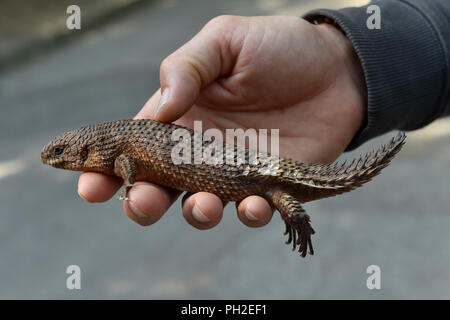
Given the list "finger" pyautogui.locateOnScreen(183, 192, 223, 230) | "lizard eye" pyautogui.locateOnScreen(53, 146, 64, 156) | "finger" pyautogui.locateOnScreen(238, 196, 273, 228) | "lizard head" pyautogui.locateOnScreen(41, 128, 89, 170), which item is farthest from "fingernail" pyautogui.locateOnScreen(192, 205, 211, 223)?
"lizard eye" pyautogui.locateOnScreen(53, 146, 64, 156)

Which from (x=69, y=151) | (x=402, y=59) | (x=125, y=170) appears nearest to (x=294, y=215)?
(x=125, y=170)

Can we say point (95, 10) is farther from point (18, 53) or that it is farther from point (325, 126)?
point (325, 126)

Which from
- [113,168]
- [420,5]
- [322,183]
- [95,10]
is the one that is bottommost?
[322,183]

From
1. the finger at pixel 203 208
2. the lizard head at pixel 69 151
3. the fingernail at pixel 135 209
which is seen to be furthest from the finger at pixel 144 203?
the lizard head at pixel 69 151

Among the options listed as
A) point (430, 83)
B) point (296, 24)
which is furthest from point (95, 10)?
point (430, 83)

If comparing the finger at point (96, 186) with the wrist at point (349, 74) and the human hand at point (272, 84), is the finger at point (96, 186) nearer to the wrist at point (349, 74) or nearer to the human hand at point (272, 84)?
the human hand at point (272, 84)
